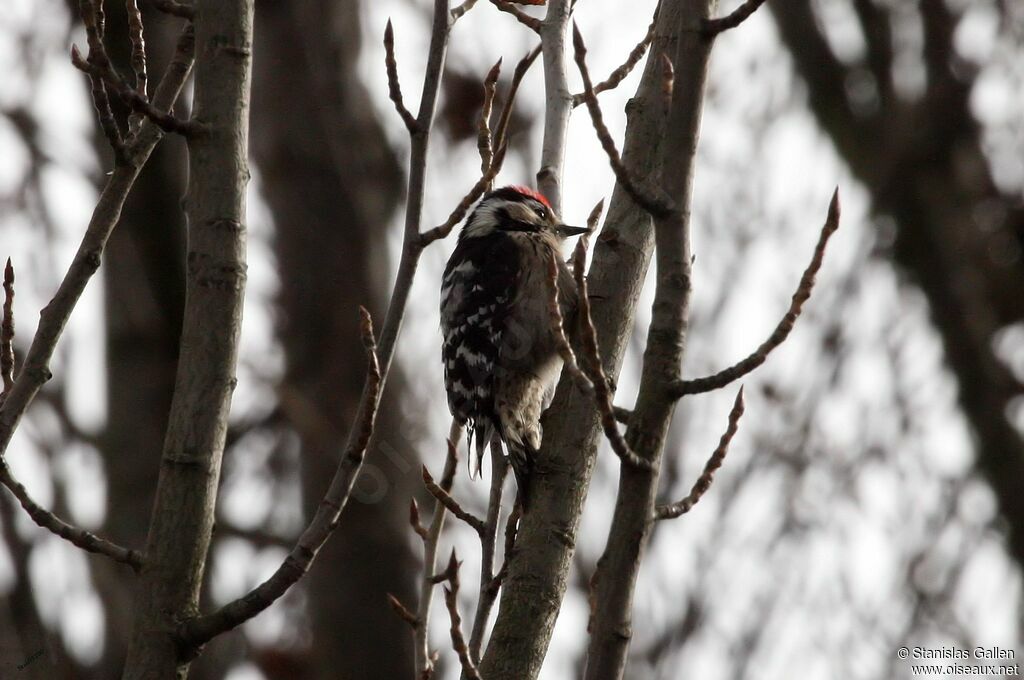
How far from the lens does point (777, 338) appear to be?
216 cm

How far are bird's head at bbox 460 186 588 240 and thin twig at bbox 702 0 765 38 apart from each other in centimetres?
301

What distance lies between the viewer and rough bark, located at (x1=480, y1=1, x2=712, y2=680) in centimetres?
280

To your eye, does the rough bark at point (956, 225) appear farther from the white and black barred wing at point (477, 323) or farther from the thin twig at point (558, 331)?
the thin twig at point (558, 331)

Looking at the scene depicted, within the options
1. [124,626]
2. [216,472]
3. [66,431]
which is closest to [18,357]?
[66,431]

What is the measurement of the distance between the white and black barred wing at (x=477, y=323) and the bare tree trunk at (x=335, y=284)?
11.4 feet

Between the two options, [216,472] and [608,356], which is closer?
[216,472]

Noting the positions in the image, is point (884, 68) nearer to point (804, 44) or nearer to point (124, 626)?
point (804, 44)

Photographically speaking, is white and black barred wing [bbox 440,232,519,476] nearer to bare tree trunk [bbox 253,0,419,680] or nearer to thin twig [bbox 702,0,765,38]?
thin twig [bbox 702,0,765,38]

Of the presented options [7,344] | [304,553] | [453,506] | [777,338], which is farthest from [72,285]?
[777,338]

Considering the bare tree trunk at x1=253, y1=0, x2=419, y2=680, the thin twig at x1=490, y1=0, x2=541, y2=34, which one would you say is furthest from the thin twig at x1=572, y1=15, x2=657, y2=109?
the bare tree trunk at x1=253, y1=0, x2=419, y2=680

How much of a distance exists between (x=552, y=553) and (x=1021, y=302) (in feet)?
22.8

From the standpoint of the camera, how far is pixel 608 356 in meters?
3.04

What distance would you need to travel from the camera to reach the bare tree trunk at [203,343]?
2383 millimetres

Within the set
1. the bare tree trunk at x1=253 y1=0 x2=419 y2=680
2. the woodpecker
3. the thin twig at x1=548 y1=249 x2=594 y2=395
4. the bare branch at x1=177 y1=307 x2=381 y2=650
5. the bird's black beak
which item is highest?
the bare tree trunk at x1=253 y1=0 x2=419 y2=680
